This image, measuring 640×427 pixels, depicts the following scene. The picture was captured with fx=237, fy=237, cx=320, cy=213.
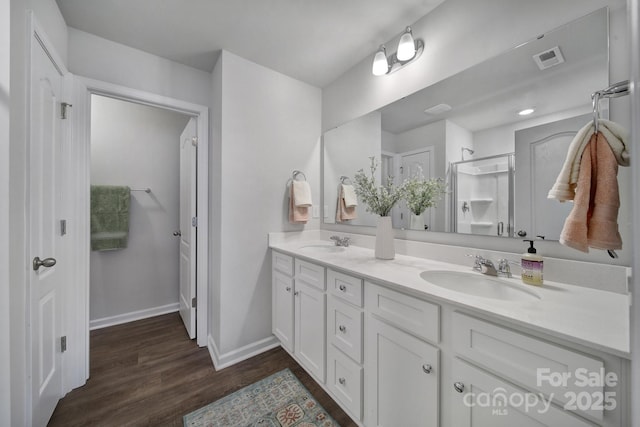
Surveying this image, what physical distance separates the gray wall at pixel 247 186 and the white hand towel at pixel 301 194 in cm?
12

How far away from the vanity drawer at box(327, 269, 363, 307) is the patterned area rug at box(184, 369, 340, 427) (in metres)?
0.70

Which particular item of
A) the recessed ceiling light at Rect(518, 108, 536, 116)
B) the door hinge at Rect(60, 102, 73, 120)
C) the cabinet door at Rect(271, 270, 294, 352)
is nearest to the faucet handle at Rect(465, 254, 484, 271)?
the recessed ceiling light at Rect(518, 108, 536, 116)

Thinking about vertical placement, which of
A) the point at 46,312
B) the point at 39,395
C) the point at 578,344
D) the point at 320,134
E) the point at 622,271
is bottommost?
the point at 39,395

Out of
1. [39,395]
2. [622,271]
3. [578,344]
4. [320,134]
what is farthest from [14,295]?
[622,271]

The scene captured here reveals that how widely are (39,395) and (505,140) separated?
2623mm

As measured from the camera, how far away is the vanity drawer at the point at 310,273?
1443mm

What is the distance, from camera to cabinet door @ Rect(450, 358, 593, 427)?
0.65 metres

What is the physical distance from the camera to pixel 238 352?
6.04ft

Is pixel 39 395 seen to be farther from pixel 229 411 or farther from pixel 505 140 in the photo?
pixel 505 140

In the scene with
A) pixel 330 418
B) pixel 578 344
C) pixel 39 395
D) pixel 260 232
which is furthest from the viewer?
pixel 260 232

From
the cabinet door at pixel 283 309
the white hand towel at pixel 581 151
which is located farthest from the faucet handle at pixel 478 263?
the cabinet door at pixel 283 309

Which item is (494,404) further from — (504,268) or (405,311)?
(504,268)

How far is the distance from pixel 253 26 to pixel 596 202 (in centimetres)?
197

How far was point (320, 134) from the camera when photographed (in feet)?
7.72
